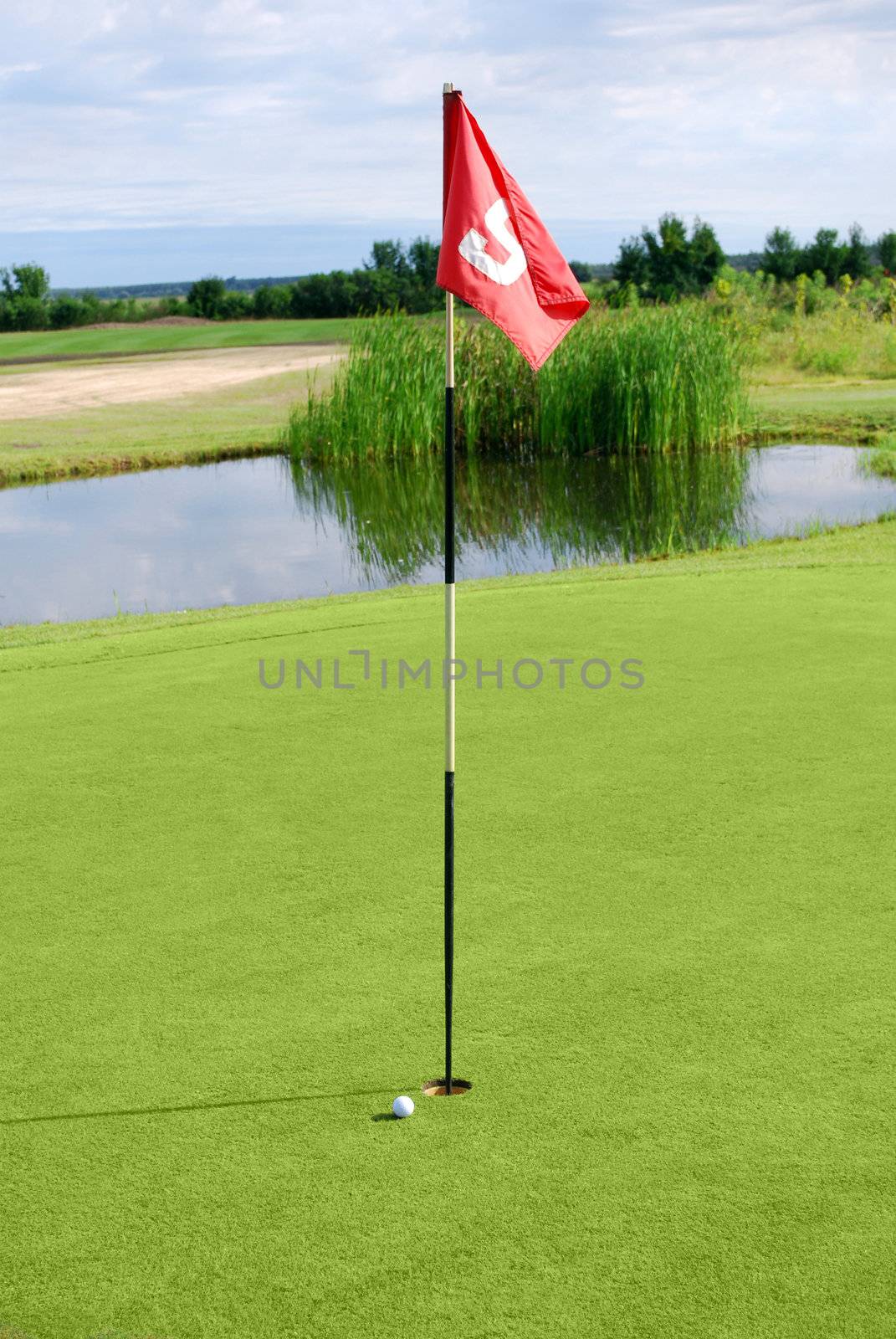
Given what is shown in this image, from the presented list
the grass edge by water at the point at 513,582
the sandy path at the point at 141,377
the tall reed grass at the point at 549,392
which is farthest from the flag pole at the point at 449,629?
the sandy path at the point at 141,377

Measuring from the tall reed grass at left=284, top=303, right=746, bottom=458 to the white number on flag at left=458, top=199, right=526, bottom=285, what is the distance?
12785mm

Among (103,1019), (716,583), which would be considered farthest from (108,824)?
(716,583)

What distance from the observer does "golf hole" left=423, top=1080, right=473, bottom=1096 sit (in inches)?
94.6

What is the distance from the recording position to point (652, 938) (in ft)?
9.57

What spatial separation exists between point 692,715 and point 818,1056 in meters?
A: 2.04

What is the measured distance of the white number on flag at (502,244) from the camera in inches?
95.0

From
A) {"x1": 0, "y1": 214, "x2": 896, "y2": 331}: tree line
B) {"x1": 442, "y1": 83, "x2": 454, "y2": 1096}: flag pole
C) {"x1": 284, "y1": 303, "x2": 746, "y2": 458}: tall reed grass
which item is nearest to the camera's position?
{"x1": 442, "y1": 83, "x2": 454, "y2": 1096}: flag pole

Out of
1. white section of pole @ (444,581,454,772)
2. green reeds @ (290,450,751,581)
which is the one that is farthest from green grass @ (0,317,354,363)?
white section of pole @ (444,581,454,772)

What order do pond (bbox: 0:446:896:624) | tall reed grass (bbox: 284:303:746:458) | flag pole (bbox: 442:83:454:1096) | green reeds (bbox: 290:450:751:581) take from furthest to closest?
tall reed grass (bbox: 284:303:746:458), green reeds (bbox: 290:450:751:581), pond (bbox: 0:446:896:624), flag pole (bbox: 442:83:454:1096)

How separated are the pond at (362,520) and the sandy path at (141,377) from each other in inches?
280

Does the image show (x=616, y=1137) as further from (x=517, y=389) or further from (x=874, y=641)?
(x=517, y=389)

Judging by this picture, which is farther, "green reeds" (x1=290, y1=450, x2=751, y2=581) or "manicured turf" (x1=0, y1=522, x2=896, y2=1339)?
"green reeds" (x1=290, y1=450, x2=751, y2=581)

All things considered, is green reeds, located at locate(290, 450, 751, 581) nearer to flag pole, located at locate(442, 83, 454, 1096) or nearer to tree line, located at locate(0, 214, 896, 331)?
flag pole, located at locate(442, 83, 454, 1096)

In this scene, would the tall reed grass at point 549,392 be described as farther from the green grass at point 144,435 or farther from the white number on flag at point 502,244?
the white number on flag at point 502,244
